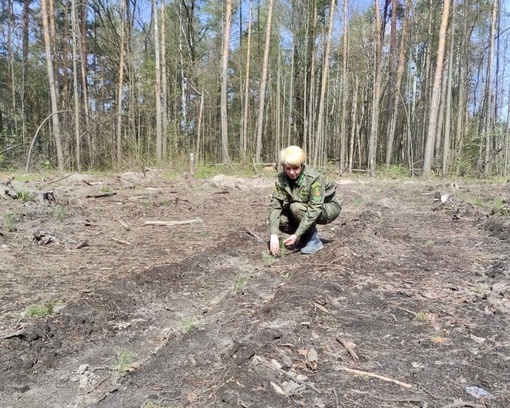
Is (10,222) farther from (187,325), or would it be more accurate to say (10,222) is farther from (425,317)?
(425,317)

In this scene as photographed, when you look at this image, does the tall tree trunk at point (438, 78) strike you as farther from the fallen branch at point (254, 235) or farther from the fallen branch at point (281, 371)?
the fallen branch at point (281, 371)

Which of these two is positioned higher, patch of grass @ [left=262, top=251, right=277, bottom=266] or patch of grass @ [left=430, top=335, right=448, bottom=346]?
patch of grass @ [left=430, top=335, right=448, bottom=346]

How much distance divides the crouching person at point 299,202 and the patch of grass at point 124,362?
2.05 metres

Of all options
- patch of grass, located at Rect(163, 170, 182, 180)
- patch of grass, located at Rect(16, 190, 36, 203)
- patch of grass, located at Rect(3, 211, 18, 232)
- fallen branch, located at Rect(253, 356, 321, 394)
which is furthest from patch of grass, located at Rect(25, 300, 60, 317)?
patch of grass, located at Rect(163, 170, 182, 180)

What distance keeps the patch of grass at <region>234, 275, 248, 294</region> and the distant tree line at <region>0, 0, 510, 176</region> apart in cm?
1182

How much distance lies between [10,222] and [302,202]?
4056 millimetres

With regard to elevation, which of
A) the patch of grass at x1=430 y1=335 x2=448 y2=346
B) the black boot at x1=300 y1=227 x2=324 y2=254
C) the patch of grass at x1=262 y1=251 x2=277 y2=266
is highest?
the black boot at x1=300 y1=227 x2=324 y2=254

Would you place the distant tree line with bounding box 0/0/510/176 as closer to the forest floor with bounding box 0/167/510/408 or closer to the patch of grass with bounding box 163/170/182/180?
the patch of grass with bounding box 163/170/182/180

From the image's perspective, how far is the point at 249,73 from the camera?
81.0 ft

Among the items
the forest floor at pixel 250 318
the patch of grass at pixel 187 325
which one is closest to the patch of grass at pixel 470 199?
the forest floor at pixel 250 318

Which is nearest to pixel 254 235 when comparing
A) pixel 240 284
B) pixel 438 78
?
pixel 240 284

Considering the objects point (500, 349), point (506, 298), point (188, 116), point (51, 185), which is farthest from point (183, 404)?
point (188, 116)

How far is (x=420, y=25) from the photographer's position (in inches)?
895

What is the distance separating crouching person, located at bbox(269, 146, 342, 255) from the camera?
13.0ft
